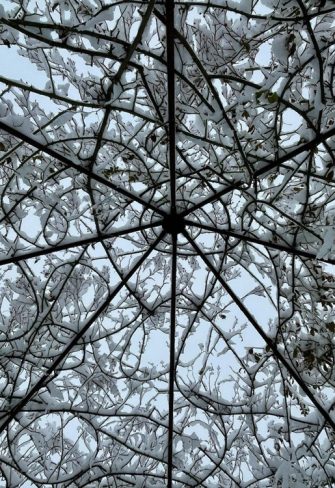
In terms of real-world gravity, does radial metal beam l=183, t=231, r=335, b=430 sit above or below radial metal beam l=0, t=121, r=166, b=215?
below

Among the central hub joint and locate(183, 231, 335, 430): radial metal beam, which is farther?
locate(183, 231, 335, 430): radial metal beam

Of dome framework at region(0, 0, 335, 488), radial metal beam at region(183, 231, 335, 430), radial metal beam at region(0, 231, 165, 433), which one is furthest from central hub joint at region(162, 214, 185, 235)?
radial metal beam at region(0, 231, 165, 433)

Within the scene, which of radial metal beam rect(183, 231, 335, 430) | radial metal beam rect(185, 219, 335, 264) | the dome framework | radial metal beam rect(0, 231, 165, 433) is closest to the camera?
the dome framework

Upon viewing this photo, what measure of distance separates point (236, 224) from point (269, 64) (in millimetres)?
1328

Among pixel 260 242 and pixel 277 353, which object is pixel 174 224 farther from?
pixel 277 353

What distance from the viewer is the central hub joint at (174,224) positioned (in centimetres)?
485

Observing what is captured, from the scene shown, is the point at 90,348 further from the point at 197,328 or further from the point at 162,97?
the point at 162,97

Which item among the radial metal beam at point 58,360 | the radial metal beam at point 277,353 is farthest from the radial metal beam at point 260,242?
the radial metal beam at point 58,360

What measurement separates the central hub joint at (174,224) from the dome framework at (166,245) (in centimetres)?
2

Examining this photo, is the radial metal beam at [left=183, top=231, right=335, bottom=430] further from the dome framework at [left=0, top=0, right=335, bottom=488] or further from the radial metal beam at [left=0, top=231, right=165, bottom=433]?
the radial metal beam at [left=0, top=231, right=165, bottom=433]

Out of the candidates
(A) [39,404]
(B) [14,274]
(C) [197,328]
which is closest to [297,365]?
(C) [197,328]

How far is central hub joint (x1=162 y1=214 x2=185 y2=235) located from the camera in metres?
4.85

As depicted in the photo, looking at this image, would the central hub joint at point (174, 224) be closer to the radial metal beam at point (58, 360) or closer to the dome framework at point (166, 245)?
the dome framework at point (166, 245)

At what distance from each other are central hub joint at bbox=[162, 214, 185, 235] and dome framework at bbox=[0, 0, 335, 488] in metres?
0.02
